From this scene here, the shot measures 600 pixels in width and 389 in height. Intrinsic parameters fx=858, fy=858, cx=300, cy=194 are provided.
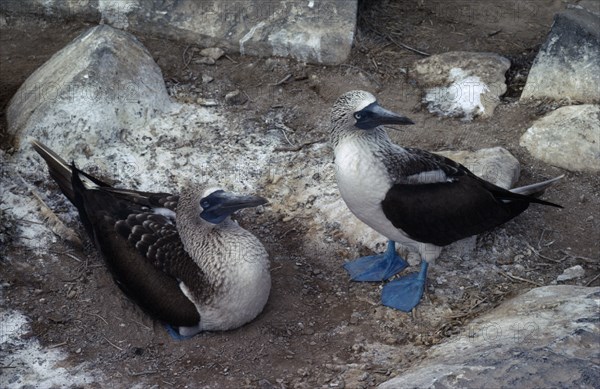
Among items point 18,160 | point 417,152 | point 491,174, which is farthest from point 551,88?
point 18,160

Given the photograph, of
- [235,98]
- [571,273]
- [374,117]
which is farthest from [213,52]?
[571,273]

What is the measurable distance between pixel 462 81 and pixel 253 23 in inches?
73.3

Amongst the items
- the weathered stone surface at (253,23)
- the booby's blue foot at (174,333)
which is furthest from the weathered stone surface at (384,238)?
the weathered stone surface at (253,23)

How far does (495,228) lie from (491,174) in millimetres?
382

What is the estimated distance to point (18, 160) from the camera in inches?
246

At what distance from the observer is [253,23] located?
7.41 meters

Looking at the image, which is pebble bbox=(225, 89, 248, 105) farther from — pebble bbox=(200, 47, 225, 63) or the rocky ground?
pebble bbox=(200, 47, 225, 63)

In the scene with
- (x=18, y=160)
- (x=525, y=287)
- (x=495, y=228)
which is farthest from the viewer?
(x=18, y=160)

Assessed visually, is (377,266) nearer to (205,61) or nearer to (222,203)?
(222,203)

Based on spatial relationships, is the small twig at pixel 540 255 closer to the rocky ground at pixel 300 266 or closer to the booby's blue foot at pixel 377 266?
the rocky ground at pixel 300 266

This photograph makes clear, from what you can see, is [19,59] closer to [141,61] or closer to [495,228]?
[141,61]

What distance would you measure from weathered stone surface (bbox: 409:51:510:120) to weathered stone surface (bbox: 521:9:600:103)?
0.96ft

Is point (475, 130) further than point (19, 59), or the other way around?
point (19, 59)

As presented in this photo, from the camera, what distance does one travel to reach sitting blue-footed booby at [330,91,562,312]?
5.06m
